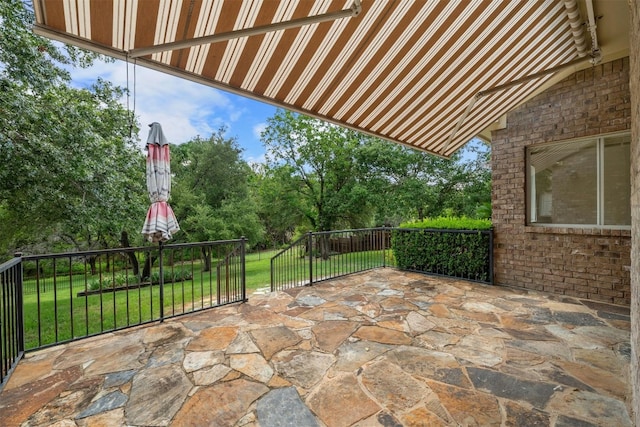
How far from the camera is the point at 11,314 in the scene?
2.51 m

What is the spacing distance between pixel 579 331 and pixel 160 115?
1881 centimetres

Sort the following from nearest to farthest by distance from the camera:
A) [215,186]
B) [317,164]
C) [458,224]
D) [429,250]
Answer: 1. [458,224]
2. [429,250]
3. [317,164]
4. [215,186]

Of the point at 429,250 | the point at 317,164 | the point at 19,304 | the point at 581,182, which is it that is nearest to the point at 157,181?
the point at 19,304

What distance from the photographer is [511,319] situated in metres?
3.42

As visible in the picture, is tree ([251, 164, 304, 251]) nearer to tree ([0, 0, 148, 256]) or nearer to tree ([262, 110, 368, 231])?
tree ([262, 110, 368, 231])

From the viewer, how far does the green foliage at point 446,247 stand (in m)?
5.23

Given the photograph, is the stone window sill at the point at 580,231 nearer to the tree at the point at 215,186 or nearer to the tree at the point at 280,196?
the tree at the point at 280,196

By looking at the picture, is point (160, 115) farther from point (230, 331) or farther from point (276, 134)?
point (230, 331)

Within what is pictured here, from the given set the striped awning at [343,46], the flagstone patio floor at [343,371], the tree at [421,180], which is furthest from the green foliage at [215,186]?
the striped awning at [343,46]

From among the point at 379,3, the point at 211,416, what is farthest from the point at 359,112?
the point at 211,416

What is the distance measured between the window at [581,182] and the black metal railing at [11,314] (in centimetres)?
681

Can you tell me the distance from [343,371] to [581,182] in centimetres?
475

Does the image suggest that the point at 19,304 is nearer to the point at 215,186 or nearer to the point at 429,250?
the point at 429,250

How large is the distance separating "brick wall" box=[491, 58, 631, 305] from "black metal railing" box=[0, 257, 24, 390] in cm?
656
